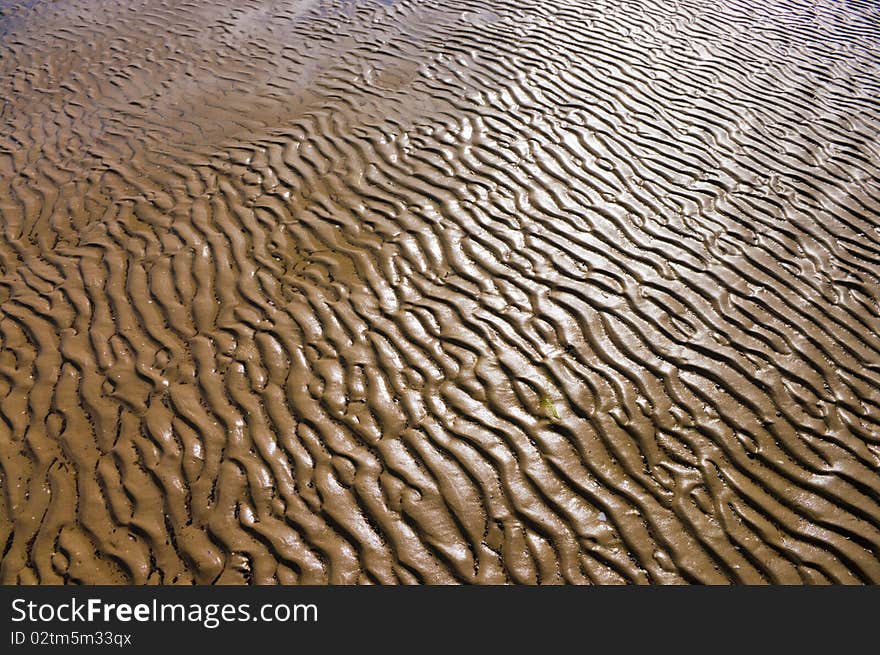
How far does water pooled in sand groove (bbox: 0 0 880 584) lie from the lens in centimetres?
441

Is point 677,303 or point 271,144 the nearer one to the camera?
point 677,303

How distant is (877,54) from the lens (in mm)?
10828

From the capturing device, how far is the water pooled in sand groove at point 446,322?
441cm

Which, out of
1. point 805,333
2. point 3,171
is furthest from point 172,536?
point 3,171

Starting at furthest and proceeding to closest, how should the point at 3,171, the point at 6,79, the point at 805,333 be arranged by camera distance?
the point at 6,79 → the point at 3,171 → the point at 805,333

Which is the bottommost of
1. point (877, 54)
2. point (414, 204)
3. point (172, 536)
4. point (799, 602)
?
point (172, 536)

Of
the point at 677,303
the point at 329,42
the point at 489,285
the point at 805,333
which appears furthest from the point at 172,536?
the point at 329,42

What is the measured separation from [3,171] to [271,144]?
344 centimetres

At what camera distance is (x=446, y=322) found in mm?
5887

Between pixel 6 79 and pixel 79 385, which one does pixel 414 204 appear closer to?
pixel 79 385

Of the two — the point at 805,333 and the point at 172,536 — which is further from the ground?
the point at 805,333

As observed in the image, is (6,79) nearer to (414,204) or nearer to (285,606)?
(414,204)

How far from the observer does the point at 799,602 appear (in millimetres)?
3918

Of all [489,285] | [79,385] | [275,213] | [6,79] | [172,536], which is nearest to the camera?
[172,536]
